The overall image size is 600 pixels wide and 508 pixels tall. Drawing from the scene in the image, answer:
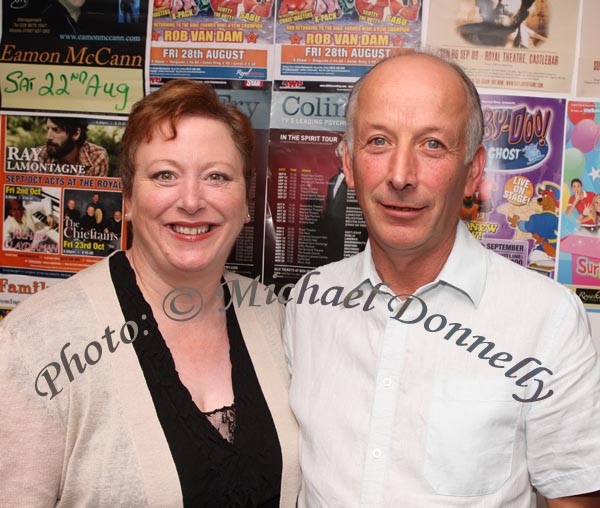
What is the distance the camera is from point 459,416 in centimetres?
124

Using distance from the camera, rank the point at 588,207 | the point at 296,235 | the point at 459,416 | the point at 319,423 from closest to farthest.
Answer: the point at 459,416 → the point at 319,423 → the point at 588,207 → the point at 296,235

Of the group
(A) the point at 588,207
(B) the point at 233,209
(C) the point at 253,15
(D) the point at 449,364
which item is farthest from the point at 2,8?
(A) the point at 588,207

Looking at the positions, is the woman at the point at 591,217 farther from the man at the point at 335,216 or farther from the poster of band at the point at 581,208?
the man at the point at 335,216

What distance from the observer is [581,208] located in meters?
1.76

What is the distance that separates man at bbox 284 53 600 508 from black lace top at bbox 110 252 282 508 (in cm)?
12

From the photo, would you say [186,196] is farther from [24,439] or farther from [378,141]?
[24,439]

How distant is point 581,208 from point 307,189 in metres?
0.80

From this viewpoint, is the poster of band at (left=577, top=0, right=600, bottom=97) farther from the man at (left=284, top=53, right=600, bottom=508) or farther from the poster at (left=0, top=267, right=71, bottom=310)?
the poster at (left=0, top=267, right=71, bottom=310)

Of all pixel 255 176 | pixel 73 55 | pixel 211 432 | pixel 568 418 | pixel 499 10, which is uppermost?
pixel 499 10

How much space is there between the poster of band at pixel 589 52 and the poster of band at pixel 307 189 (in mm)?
677

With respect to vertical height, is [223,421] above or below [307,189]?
below

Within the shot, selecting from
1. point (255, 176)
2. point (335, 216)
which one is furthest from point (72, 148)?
point (335, 216)

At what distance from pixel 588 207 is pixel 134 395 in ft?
4.43

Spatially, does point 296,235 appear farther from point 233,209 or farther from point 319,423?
point 319,423
